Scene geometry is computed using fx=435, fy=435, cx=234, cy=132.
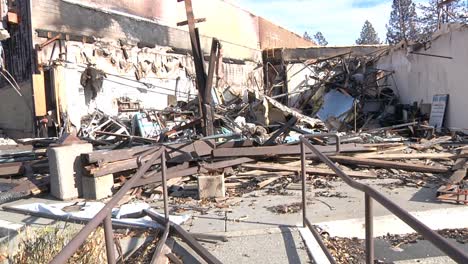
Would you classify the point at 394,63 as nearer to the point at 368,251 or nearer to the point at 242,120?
the point at 242,120

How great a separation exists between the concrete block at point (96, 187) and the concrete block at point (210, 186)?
59.6 inches

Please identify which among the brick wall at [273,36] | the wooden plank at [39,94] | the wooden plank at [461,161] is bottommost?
the wooden plank at [461,161]

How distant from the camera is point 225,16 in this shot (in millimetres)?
23156

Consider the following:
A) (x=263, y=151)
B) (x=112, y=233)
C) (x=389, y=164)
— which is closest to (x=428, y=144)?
(x=389, y=164)

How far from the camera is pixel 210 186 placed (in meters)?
6.81

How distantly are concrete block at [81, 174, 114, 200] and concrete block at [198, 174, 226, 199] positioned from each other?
59.6 inches

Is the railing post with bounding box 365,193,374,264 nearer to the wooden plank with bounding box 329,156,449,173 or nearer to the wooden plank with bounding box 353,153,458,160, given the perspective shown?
the wooden plank with bounding box 329,156,449,173

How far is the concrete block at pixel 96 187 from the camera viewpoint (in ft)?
22.2

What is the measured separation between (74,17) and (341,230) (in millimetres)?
11890

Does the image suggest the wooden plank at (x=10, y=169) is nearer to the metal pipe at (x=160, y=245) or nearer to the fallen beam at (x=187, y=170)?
the fallen beam at (x=187, y=170)

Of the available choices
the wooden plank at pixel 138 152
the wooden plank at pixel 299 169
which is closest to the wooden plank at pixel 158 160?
the wooden plank at pixel 138 152

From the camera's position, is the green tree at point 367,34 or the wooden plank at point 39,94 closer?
the wooden plank at point 39,94

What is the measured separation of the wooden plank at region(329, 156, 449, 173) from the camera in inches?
314

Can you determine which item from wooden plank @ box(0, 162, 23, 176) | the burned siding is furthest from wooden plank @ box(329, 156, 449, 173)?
the burned siding
